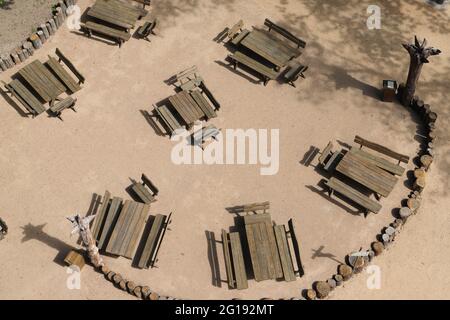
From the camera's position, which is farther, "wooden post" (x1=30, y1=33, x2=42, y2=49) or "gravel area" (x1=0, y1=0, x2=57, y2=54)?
"gravel area" (x1=0, y1=0, x2=57, y2=54)

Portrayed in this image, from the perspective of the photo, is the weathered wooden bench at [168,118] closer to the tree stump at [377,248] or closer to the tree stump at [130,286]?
the tree stump at [130,286]

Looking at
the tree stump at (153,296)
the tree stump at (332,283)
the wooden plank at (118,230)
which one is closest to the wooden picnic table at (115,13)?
the wooden plank at (118,230)

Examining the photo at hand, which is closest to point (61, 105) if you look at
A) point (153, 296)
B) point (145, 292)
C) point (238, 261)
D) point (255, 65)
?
point (255, 65)

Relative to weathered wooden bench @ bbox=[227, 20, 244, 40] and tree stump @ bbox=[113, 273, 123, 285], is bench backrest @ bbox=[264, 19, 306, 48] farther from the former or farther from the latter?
tree stump @ bbox=[113, 273, 123, 285]

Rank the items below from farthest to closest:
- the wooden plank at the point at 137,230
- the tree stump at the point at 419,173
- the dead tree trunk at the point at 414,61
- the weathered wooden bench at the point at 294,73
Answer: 1. the weathered wooden bench at the point at 294,73
2. the tree stump at the point at 419,173
3. the dead tree trunk at the point at 414,61
4. the wooden plank at the point at 137,230

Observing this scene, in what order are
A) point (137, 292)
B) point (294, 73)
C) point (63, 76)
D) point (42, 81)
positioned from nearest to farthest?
point (137, 292), point (42, 81), point (63, 76), point (294, 73)

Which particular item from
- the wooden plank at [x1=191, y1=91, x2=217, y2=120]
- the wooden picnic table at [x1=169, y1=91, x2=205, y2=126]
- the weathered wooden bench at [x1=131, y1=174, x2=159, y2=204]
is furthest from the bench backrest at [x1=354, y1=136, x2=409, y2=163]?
the weathered wooden bench at [x1=131, y1=174, x2=159, y2=204]

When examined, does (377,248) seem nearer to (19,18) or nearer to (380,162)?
(380,162)
